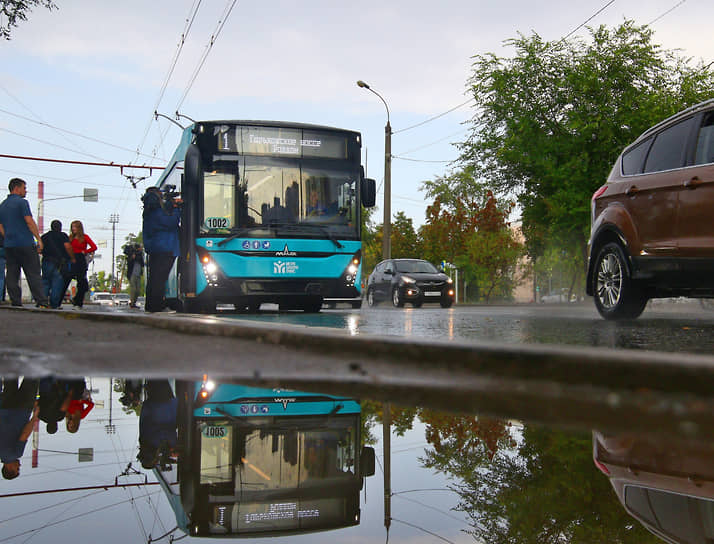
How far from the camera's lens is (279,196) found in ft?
42.8

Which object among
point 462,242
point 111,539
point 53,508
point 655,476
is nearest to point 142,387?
point 53,508

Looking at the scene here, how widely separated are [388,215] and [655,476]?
2735cm

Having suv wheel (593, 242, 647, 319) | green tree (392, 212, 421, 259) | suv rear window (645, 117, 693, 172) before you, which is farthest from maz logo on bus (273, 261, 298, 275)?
green tree (392, 212, 421, 259)

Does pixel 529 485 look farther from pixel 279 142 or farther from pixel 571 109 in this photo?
pixel 571 109

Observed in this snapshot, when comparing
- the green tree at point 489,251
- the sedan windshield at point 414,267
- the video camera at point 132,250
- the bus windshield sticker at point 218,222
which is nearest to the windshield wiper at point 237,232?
the bus windshield sticker at point 218,222

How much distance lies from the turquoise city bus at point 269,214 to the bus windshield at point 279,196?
18 mm

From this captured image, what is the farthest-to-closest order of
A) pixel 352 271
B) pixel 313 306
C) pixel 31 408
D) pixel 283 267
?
pixel 313 306, pixel 352 271, pixel 283 267, pixel 31 408

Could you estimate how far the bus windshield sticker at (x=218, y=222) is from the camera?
12664 mm

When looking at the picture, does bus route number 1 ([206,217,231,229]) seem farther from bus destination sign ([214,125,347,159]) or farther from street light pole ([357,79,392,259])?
street light pole ([357,79,392,259])

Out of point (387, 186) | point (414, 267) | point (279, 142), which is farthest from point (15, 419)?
point (387, 186)

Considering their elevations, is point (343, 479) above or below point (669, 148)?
below

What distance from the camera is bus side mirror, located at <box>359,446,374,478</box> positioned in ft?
7.93

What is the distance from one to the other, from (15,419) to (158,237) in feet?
29.0

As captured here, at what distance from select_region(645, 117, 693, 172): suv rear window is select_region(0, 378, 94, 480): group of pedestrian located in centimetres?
598
